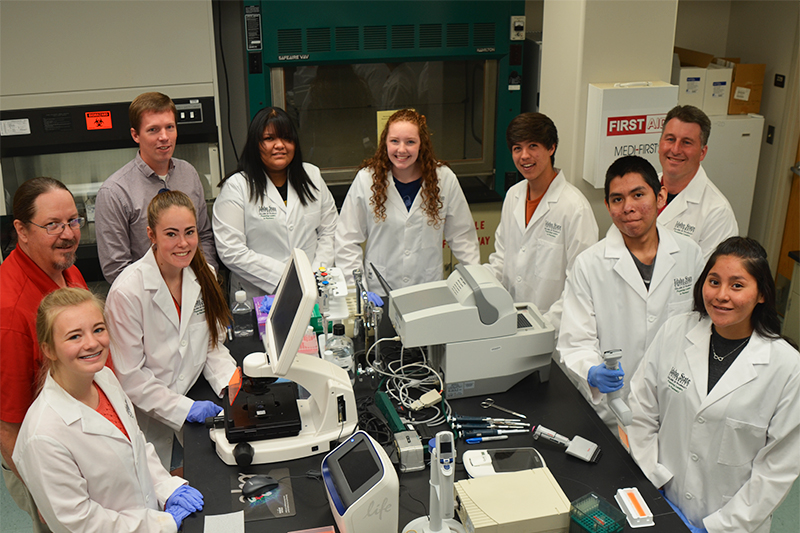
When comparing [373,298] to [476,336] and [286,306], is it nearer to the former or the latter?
[476,336]

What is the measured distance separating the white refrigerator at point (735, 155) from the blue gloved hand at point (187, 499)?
3.30 m

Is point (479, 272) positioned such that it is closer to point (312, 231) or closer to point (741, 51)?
point (312, 231)

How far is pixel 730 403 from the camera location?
1.76 meters

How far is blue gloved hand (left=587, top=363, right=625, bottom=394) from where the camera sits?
1942 mm

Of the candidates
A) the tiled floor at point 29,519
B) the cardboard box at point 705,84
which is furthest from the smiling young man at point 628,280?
the cardboard box at point 705,84

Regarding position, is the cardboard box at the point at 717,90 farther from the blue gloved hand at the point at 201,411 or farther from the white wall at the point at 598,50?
the blue gloved hand at the point at 201,411

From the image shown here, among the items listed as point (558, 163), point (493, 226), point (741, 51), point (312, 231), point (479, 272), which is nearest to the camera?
point (479, 272)

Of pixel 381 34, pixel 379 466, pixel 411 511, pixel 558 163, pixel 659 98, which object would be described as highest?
pixel 381 34

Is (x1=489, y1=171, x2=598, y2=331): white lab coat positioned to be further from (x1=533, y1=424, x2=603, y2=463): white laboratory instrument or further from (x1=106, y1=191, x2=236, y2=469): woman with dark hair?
(x1=106, y1=191, x2=236, y2=469): woman with dark hair

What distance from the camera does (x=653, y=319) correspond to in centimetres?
222

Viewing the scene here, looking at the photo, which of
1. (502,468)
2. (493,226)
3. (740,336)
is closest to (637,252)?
(740,336)

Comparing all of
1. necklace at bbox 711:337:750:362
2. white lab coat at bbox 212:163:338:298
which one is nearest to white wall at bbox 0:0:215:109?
white lab coat at bbox 212:163:338:298

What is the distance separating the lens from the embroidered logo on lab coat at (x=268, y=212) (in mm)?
2857

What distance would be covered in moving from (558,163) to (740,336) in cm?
168
